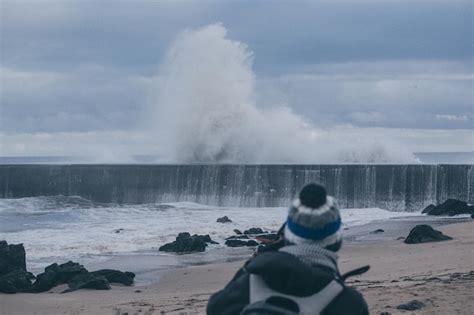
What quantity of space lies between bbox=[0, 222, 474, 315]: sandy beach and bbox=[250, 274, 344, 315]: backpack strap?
516 cm

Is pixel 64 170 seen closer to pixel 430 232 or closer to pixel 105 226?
pixel 105 226

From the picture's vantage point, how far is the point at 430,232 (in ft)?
49.5

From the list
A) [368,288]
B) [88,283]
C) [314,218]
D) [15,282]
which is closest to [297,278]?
[314,218]

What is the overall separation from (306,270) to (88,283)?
9370 millimetres

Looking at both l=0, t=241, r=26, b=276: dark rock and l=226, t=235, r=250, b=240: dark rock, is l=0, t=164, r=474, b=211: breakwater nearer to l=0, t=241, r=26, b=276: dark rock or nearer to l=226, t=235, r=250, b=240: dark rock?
l=226, t=235, r=250, b=240: dark rock

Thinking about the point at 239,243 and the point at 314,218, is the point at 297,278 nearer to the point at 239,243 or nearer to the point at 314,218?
the point at 314,218

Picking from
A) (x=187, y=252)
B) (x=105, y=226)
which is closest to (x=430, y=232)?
(x=187, y=252)

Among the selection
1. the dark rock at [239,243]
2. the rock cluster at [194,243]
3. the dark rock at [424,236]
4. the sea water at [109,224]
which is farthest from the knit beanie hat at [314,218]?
the dark rock at [239,243]

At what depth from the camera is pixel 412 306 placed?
7172 mm

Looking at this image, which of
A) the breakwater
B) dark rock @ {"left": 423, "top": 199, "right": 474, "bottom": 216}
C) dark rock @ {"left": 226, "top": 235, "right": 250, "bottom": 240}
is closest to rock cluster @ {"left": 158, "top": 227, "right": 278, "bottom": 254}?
dark rock @ {"left": 226, "top": 235, "right": 250, "bottom": 240}

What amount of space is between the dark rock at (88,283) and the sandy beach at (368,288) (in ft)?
0.66

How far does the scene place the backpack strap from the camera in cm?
205

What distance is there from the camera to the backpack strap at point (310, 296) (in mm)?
2055

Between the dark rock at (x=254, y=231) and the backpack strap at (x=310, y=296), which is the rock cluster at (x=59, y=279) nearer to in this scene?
the dark rock at (x=254, y=231)
